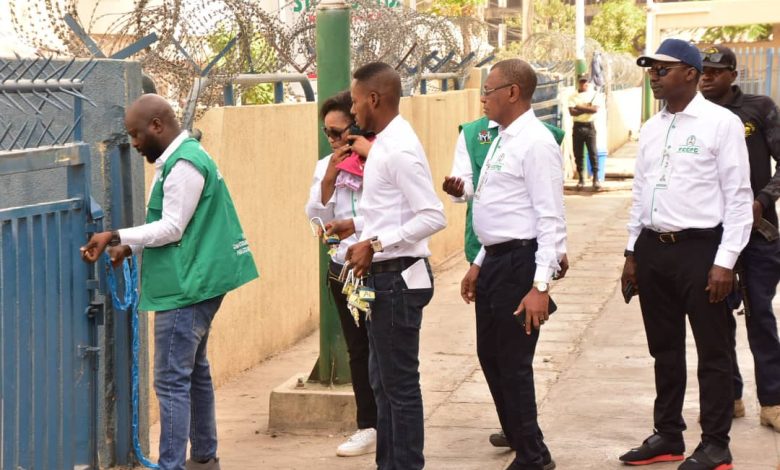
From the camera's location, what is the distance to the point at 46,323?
514cm

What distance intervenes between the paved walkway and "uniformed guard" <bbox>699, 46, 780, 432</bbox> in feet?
1.19

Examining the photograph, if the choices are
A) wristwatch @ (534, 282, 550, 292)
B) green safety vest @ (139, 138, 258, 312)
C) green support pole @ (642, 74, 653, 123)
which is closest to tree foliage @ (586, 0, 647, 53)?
green support pole @ (642, 74, 653, 123)

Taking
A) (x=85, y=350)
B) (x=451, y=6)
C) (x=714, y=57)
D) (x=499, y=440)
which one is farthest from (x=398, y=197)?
(x=451, y=6)

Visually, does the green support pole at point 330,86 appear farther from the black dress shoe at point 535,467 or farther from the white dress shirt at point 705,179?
the white dress shirt at point 705,179

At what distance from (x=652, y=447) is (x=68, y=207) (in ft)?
9.73

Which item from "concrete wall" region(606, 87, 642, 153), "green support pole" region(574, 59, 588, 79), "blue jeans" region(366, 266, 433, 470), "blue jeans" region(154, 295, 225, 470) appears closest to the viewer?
"blue jeans" region(366, 266, 433, 470)

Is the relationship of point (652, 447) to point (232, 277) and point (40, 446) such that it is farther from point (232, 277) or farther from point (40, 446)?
point (40, 446)

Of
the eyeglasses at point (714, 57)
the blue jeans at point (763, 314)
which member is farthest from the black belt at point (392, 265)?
the eyeglasses at point (714, 57)

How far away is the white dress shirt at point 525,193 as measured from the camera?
17.9ft

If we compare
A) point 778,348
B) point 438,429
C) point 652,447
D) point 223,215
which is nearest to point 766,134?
point 778,348

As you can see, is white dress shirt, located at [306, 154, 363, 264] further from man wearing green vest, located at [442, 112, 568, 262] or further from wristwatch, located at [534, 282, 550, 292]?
wristwatch, located at [534, 282, 550, 292]

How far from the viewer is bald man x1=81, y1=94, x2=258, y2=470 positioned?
5316mm

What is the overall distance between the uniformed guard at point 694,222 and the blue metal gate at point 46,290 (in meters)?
2.54

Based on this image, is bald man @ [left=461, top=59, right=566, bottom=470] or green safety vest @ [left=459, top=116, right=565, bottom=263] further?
green safety vest @ [left=459, top=116, right=565, bottom=263]
